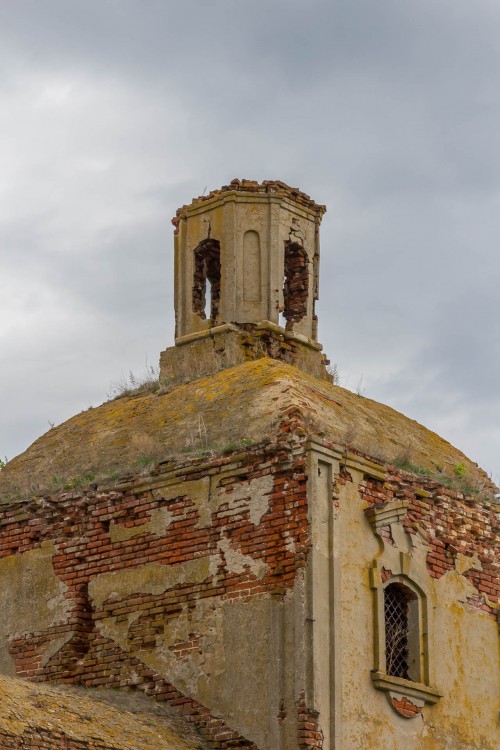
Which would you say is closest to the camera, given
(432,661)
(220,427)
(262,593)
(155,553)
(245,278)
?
(262,593)

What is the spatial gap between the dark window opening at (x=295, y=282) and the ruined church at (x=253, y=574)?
148 cm

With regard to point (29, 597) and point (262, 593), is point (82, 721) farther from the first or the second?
point (29, 597)

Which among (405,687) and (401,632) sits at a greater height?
(401,632)

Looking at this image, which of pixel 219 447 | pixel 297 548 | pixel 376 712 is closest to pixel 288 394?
pixel 219 447

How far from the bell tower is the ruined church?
0.59 meters

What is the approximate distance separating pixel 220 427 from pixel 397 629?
9.32ft

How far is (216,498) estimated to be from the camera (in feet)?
51.4

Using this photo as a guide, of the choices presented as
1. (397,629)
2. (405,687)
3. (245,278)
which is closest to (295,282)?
(245,278)

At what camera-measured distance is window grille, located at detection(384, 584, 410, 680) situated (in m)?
15.5

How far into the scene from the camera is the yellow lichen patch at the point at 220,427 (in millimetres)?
16297

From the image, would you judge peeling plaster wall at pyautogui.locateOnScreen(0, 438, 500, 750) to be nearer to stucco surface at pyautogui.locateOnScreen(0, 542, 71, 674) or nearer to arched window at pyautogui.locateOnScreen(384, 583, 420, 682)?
stucco surface at pyautogui.locateOnScreen(0, 542, 71, 674)

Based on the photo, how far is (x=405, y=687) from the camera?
49.7 feet

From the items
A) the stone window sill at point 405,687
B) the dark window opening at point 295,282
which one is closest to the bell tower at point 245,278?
the dark window opening at point 295,282

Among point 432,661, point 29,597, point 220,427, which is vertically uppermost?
point 220,427
